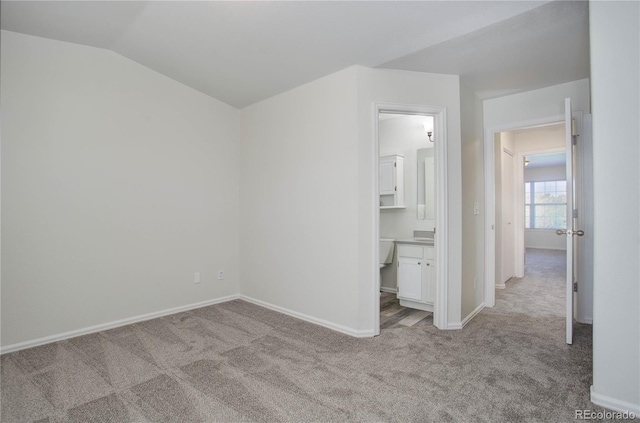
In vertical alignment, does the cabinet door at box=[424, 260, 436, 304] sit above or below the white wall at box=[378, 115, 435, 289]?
below

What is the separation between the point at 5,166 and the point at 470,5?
361 cm

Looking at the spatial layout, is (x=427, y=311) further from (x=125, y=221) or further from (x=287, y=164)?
(x=125, y=221)

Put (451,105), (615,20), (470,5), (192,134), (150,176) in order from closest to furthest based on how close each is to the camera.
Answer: (615,20)
(470,5)
(451,105)
(150,176)
(192,134)

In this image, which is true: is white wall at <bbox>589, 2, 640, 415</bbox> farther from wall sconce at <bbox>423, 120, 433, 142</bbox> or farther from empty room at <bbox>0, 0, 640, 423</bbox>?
wall sconce at <bbox>423, 120, 433, 142</bbox>

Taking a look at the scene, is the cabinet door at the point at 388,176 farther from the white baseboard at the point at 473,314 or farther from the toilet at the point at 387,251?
the white baseboard at the point at 473,314

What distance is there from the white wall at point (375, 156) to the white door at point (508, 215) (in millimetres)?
2146

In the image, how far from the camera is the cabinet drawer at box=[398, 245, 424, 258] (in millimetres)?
3689

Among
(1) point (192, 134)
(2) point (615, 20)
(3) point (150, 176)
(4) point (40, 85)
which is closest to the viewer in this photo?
(2) point (615, 20)

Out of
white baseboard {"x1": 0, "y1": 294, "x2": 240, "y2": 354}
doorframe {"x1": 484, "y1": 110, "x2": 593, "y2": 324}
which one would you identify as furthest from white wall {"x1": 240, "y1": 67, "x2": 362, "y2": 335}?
doorframe {"x1": 484, "y1": 110, "x2": 593, "y2": 324}

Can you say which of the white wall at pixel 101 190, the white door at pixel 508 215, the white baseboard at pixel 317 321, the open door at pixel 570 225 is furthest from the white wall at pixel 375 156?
the white door at pixel 508 215

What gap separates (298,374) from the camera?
7.47 ft

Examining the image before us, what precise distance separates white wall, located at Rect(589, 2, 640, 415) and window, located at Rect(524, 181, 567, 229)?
942cm

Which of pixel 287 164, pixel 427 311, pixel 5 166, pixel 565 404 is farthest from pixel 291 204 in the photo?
pixel 565 404

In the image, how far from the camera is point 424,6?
2.14 m
